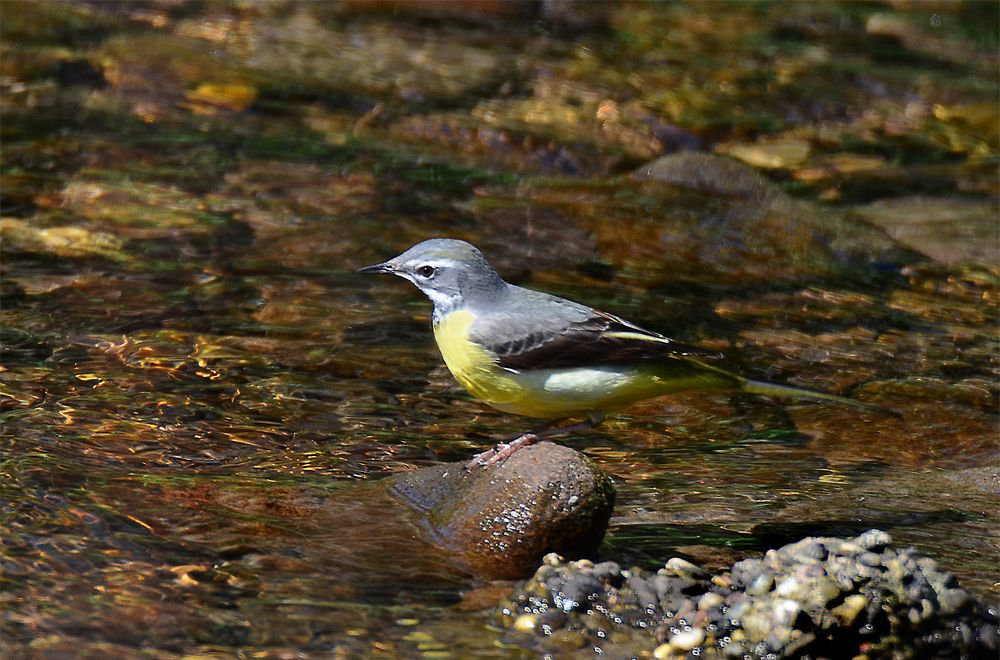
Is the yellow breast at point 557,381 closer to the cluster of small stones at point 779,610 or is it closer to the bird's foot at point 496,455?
the bird's foot at point 496,455

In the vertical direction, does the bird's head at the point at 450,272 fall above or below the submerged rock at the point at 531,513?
above

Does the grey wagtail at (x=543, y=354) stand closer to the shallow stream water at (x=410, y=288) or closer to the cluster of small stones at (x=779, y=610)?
the shallow stream water at (x=410, y=288)

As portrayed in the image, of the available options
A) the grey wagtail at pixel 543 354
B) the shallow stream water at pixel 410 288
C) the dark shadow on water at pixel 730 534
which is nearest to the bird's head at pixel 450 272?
the grey wagtail at pixel 543 354

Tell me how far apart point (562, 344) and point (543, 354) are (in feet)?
0.36

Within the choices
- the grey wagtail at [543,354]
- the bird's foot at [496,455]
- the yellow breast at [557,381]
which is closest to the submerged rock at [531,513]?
the bird's foot at [496,455]

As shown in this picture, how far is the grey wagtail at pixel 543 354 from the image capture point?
20.0 feet

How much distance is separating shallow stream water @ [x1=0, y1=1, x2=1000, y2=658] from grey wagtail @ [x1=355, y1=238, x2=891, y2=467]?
0.53 meters

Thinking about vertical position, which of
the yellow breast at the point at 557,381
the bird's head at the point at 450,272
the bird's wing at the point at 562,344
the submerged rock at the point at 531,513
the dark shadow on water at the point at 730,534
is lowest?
the dark shadow on water at the point at 730,534

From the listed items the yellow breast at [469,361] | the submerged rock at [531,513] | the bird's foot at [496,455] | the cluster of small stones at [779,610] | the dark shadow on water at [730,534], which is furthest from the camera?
the yellow breast at [469,361]

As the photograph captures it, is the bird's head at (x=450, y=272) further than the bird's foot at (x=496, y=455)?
Yes

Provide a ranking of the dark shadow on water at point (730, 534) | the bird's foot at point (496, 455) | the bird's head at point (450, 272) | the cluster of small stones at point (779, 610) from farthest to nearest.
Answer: the bird's head at point (450, 272), the bird's foot at point (496, 455), the dark shadow on water at point (730, 534), the cluster of small stones at point (779, 610)

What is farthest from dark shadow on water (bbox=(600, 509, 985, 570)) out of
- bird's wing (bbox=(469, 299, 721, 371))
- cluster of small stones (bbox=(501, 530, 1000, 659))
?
bird's wing (bbox=(469, 299, 721, 371))

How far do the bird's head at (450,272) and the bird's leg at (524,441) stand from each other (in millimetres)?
711

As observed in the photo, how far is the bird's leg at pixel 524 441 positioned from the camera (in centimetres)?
Answer: 582
